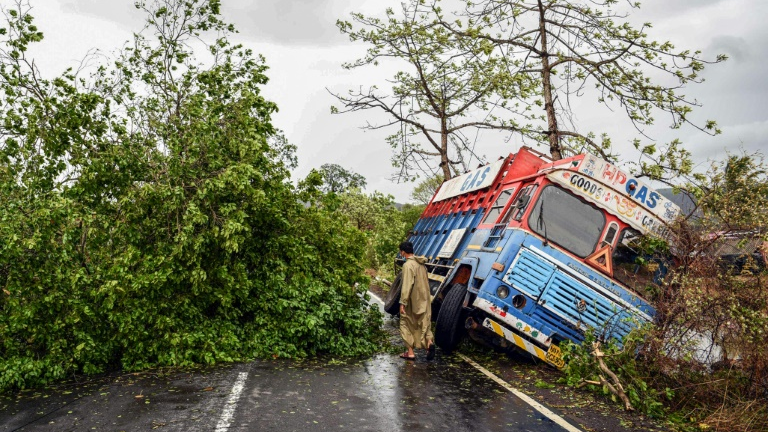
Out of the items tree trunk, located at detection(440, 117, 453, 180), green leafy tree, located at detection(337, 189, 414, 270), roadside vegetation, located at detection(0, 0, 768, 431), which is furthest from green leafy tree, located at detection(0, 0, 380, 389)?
tree trunk, located at detection(440, 117, 453, 180)

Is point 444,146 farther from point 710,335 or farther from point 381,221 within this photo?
point 710,335

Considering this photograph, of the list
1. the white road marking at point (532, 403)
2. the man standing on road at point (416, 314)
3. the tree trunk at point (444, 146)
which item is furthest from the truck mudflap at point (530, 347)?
the tree trunk at point (444, 146)

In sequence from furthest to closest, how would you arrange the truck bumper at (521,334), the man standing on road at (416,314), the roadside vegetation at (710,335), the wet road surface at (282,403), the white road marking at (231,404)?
1. the man standing on road at (416,314)
2. the truck bumper at (521,334)
3. the roadside vegetation at (710,335)
4. the wet road surface at (282,403)
5. the white road marking at (231,404)

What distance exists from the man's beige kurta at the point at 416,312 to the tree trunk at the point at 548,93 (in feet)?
25.0

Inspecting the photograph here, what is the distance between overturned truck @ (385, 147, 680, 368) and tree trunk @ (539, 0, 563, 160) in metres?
5.76

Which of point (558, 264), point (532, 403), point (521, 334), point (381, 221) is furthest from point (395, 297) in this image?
point (381, 221)

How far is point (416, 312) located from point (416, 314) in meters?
0.03

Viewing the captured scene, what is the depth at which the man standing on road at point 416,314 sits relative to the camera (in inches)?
398

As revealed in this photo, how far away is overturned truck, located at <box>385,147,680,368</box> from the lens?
361 inches

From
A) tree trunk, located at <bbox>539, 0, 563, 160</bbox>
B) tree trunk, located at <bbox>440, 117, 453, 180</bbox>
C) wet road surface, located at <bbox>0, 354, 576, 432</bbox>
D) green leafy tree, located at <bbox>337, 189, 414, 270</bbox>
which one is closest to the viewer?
wet road surface, located at <bbox>0, 354, 576, 432</bbox>

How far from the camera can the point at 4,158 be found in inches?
359

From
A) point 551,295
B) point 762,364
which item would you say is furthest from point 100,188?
point 762,364

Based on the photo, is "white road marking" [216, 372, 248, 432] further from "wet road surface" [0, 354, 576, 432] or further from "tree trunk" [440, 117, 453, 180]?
"tree trunk" [440, 117, 453, 180]

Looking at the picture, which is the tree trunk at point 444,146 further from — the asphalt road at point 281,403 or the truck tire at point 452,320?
the asphalt road at point 281,403
